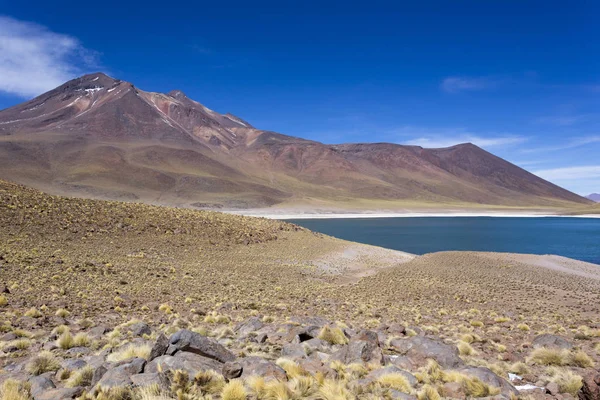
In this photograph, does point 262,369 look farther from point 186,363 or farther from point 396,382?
point 396,382

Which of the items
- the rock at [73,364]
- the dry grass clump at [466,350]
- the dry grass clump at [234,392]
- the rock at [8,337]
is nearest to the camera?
the dry grass clump at [234,392]

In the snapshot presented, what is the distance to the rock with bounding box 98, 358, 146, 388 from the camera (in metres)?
5.03

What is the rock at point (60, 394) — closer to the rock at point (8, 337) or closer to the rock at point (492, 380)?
the rock at point (8, 337)

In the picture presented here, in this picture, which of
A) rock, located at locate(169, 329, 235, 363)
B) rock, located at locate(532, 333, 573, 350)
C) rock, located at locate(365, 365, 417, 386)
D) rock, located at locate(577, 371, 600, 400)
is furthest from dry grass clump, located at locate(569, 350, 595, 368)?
rock, located at locate(169, 329, 235, 363)

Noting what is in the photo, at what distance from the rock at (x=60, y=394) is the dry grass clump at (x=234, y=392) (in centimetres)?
177

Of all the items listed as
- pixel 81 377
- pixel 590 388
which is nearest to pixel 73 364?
pixel 81 377

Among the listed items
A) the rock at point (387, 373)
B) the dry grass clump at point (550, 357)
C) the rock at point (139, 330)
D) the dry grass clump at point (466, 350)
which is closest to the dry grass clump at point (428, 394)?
the rock at point (387, 373)

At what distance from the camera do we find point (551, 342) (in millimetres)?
7988

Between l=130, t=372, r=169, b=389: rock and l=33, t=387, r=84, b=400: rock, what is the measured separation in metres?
0.63

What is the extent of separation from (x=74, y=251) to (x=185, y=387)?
16.1 meters

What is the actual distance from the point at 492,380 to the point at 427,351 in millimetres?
1520

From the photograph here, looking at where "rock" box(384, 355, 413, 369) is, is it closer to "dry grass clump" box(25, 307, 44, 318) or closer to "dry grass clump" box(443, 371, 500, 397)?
"dry grass clump" box(443, 371, 500, 397)

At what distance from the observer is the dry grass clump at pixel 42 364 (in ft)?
19.3

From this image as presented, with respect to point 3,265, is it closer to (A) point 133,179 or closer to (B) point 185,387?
(B) point 185,387
